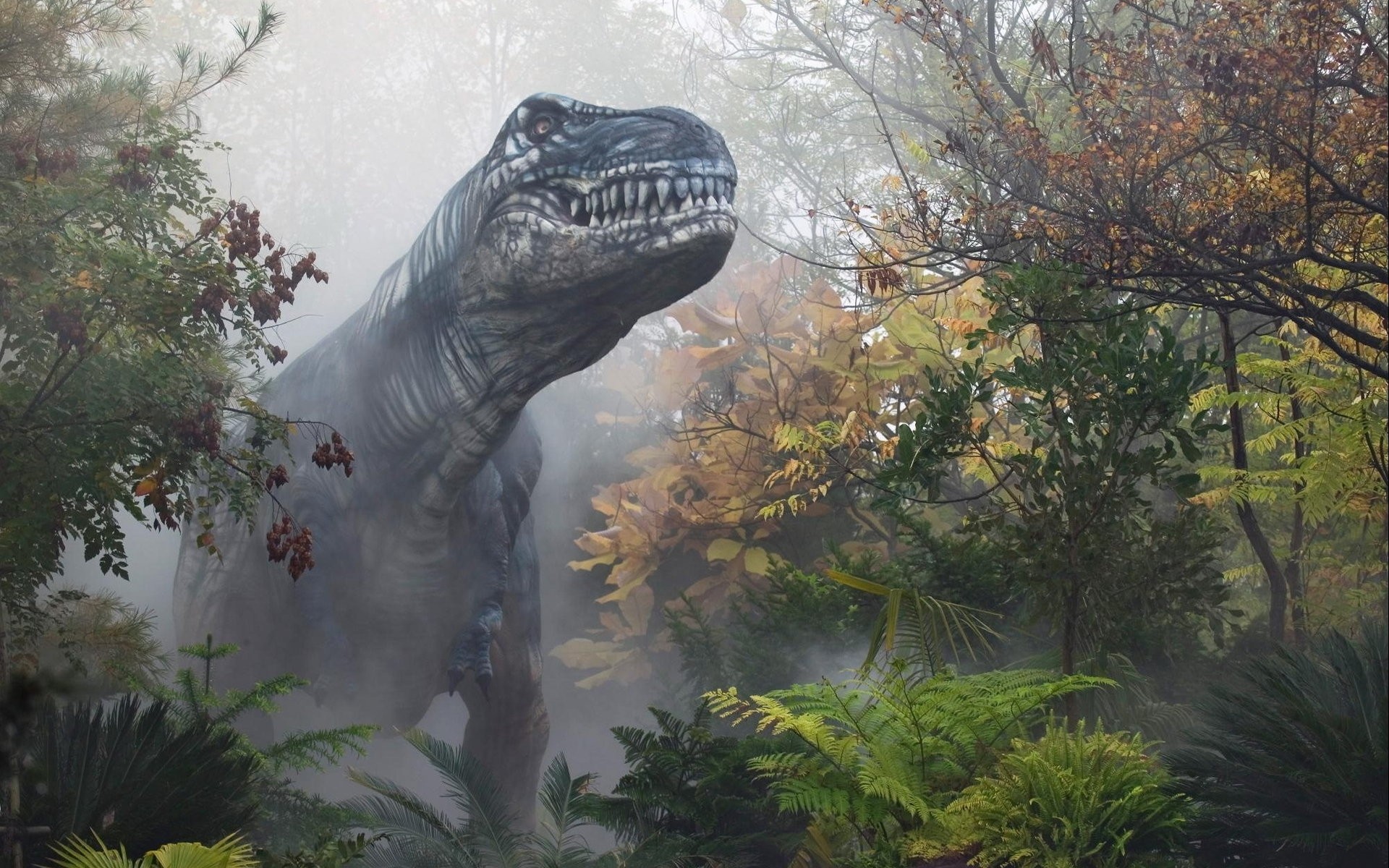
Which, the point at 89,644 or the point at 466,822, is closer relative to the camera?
the point at 466,822

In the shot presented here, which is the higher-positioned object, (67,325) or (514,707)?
(67,325)

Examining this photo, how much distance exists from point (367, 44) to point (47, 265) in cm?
905

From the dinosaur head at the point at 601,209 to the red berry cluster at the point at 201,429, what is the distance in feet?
4.14

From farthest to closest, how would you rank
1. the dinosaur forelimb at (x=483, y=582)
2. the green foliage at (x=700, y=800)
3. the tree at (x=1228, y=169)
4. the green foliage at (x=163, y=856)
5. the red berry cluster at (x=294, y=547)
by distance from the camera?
the dinosaur forelimb at (x=483, y=582) < the green foliage at (x=700, y=800) < the tree at (x=1228, y=169) < the red berry cluster at (x=294, y=547) < the green foliage at (x=163, y=856)

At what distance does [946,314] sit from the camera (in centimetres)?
786

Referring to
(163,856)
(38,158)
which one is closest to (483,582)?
(38,158)

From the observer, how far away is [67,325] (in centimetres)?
421

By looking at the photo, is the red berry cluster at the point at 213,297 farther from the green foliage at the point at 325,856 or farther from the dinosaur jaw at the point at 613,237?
the green foliage at the point at 325,856

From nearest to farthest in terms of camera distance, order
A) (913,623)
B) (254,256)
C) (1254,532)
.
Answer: (254,256) → (913,623) → (1254,532)

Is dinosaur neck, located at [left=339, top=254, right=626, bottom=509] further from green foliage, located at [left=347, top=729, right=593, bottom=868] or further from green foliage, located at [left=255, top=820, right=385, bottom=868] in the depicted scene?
green foliage, located at [left=255, top=820, right=385, bottom=868]

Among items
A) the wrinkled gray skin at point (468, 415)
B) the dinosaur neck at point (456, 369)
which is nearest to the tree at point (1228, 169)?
the wrinkled gray skin at point (468, 415)

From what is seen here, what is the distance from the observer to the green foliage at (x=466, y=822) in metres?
4.70

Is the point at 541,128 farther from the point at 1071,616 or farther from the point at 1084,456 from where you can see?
the point at 1071,616

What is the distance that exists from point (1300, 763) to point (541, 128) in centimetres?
317
